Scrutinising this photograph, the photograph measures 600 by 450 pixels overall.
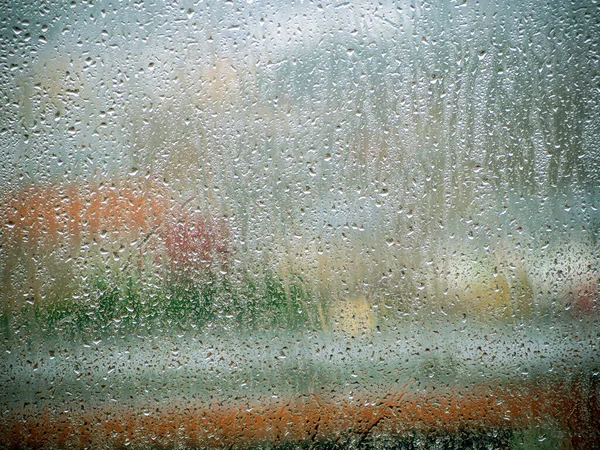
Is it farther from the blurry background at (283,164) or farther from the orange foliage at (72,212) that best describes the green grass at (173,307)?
the orange foliage at (72,212)

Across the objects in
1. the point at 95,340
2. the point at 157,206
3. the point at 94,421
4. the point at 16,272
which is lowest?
the point at 94,421

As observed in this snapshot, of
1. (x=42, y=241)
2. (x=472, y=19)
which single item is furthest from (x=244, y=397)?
(x=472, y=19)

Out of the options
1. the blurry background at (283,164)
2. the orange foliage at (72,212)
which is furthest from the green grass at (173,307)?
the orange foliage at (72,212)

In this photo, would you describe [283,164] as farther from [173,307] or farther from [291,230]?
[173,307]

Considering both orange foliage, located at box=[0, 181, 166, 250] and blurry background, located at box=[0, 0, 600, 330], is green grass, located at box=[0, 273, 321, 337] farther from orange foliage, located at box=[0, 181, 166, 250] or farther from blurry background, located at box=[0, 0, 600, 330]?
orange foliage, located at box=[0, 181, 166, 250]

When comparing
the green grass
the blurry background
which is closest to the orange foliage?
the blurry background

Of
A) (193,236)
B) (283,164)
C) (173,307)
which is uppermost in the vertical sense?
(283,164)

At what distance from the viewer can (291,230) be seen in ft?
3.67

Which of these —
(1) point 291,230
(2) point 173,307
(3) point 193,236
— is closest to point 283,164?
(1) point 291,230

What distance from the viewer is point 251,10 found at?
1122 millimetres

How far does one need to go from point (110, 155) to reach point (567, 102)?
111 cm

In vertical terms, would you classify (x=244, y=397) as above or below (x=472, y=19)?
below

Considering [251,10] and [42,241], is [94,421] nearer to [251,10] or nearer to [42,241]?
[42,241]

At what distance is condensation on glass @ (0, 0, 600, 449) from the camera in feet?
3.60
